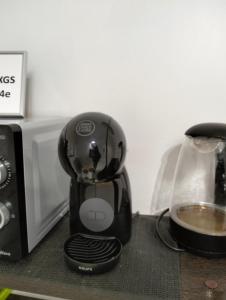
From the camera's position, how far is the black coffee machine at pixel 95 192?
0.47m

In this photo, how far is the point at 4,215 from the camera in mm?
496

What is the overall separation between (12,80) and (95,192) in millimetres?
370

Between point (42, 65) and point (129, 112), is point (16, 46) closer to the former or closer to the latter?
point (42, 65)

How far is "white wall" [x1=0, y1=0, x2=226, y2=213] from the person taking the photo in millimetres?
679

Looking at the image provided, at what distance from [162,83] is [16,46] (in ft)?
1.44

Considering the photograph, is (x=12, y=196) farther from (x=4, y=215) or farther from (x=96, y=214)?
(x=96, y=214)

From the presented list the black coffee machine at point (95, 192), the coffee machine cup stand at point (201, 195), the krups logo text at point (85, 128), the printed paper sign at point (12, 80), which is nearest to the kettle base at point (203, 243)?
the coffee machine cup stand at point (201, 195)

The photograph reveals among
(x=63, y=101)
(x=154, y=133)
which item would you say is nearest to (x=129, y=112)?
(x=154, y=133)

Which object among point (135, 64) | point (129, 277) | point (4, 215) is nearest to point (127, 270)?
point (129, 277)

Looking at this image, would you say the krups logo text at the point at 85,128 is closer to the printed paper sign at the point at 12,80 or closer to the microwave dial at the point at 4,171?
the microwave dial at the point at 4,171

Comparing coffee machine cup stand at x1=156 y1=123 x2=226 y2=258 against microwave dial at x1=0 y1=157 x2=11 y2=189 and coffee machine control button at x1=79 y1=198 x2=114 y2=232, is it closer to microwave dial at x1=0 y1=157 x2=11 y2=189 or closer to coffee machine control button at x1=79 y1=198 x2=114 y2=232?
coffee machine control button at x1=79 y1=198 x2=114 y2=232

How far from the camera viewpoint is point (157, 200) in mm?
772

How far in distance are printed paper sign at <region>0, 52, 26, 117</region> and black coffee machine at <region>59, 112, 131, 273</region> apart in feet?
0.86

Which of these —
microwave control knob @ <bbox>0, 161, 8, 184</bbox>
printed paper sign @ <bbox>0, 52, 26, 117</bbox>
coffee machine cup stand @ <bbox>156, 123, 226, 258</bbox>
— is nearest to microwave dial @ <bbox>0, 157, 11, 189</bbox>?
microwave control knob @ <bbox>0, 161, 8, 184</bbox>
